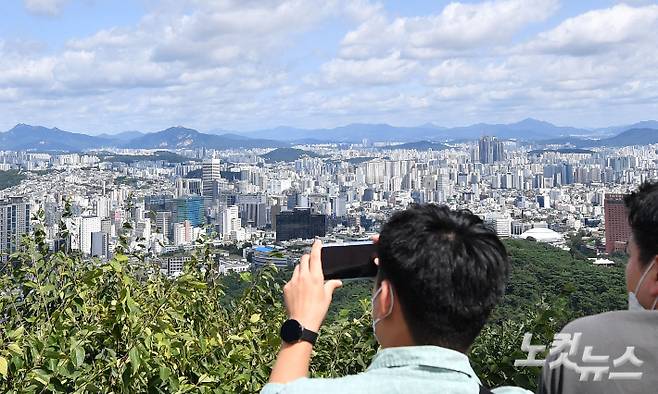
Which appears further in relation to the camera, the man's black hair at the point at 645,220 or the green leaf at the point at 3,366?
the green leaf at the point at 3,366

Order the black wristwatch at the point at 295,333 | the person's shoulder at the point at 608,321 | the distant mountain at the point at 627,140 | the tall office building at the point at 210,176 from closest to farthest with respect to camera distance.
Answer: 1. the black wristwatch at the point at 295,333
2. the person's shoulder at the point at 608,321
3. the tall office building at the point at 210,176
4. the distant mountain at the point at 627,140

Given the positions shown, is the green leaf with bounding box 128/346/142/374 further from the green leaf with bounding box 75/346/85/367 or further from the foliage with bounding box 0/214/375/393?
the green leaf with bounding box 75/346/85/367

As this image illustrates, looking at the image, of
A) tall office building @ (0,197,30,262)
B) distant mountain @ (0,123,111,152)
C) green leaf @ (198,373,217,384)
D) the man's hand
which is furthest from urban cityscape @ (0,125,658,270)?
distant mountain @ (0,123,111,152)

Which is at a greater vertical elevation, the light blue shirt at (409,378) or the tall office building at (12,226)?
the light blue shirt at (409,378)

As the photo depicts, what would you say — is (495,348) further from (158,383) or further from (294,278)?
(294,278)

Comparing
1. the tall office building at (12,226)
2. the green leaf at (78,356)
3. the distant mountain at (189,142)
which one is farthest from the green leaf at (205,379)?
the distant mountain at (189,142)

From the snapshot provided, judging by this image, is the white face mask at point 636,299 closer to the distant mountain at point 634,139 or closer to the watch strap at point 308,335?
the watch strap at point 308,335

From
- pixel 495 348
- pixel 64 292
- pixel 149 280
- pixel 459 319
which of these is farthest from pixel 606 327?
pixel 149 280
